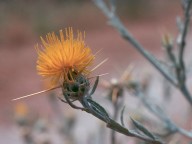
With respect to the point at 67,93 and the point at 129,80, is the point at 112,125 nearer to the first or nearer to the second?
the point at 67,93

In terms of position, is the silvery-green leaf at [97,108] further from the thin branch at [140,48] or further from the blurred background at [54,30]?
the blurred background at [54,30]

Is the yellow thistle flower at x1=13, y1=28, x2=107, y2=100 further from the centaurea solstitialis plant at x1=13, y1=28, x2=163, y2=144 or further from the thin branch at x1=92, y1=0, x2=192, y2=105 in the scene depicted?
the thin branch at x1=92, y1=0, x2=192, y2=105

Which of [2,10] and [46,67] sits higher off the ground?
[46,67]

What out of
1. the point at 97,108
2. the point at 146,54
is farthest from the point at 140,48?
the point at 97,108

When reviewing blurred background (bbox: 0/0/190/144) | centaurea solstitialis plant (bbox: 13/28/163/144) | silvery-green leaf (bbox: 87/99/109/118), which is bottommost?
blurred background (bbox: 0/0/190/144)

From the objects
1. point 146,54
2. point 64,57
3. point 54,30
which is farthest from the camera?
point 54,30

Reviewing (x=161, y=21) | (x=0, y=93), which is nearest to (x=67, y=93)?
(x=0, y=93)

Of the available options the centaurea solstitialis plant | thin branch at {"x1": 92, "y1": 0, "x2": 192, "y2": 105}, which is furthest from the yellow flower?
thin branch at {"x1": 92, "y1": 0, "x2": 192, "y2": 105}

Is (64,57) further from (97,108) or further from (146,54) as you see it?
(146,54)
